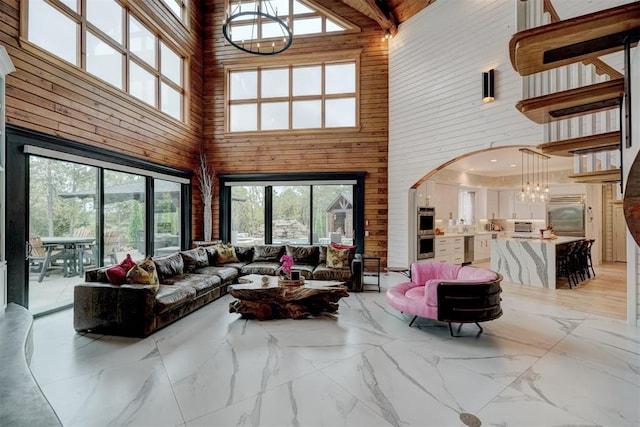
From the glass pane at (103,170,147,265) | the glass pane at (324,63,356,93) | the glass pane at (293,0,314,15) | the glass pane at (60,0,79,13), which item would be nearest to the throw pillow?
the glass pane at (103,170,147,265)

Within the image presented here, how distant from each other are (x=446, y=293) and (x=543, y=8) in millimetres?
2974

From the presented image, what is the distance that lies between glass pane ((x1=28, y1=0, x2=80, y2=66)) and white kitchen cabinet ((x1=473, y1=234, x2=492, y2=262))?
33.2 ft

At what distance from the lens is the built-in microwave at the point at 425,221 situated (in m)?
7.38

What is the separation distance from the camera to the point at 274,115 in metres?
7.96

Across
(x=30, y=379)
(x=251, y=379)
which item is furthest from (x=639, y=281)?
(x=30, y=379)

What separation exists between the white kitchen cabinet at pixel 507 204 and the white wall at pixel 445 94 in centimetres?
508

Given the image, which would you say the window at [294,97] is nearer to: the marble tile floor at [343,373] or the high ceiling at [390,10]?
the high ceiling at [390,10]

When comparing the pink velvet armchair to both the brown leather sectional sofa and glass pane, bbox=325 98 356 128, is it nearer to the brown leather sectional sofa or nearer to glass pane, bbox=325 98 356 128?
the brown leather sectional sofa

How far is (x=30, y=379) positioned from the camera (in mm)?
2141

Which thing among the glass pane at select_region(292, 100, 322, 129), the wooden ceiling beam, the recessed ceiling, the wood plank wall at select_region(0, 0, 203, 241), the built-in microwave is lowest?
the built-in microwave

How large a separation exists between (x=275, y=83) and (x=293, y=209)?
327 centimetres

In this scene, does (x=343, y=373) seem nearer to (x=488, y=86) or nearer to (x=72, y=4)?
(x=488, y=86)

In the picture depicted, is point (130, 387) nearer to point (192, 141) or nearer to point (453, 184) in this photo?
point (192, 141)

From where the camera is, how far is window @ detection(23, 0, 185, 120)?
14.6 feet
